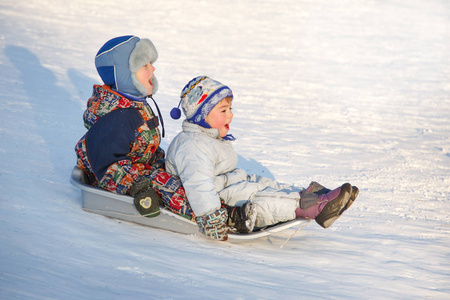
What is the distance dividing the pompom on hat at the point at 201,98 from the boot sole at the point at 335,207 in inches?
37.0

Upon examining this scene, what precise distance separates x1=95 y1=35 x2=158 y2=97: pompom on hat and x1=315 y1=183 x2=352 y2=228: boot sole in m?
1.44

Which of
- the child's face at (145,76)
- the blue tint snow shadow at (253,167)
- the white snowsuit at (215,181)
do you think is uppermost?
the child's face at (145,76)

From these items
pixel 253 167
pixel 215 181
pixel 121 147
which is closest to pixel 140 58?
pixel 121 147

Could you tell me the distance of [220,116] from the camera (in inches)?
138

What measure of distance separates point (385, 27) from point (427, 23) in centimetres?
142

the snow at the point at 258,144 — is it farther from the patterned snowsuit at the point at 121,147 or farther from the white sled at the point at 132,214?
the patterned snowsuit at the point at 121,147

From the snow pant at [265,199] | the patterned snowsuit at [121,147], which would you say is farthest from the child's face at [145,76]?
the snow pant at [265,199]

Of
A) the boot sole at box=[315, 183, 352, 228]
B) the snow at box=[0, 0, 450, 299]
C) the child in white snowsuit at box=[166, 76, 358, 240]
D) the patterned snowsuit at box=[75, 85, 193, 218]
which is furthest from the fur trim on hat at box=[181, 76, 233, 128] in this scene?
the boot sole at box=[315, 183, 352, 228]

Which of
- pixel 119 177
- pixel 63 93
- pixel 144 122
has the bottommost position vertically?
pixel 63 93

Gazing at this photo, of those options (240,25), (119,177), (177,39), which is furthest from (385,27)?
(119,177)

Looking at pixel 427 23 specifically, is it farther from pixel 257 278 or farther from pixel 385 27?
pixel 257 278

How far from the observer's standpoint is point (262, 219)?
3.45 meters

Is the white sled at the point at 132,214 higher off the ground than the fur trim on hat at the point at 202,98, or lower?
lower

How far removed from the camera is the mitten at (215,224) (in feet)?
10.5
